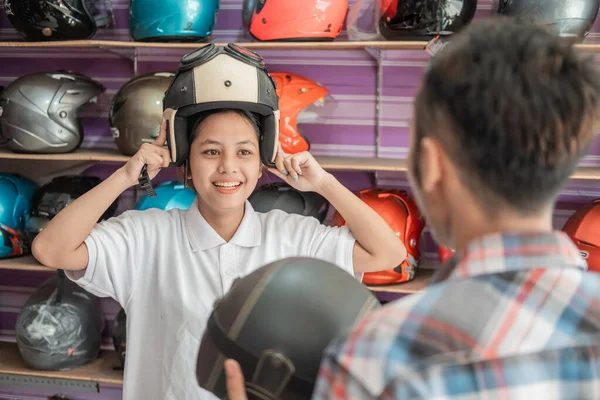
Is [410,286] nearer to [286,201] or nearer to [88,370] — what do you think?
[286,201]

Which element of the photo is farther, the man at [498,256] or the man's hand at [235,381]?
the man's hand at [235,381]

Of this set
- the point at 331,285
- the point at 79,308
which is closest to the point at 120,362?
the point at 79,308

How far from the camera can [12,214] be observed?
2859 millimetres

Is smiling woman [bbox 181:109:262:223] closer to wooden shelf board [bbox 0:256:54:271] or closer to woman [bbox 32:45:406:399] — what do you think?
woman [bbox 32:45:406:399]

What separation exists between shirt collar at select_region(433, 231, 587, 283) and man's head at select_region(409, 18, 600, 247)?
3cm

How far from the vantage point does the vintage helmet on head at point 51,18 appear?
2734 millimetres

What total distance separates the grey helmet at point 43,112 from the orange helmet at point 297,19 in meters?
0.90

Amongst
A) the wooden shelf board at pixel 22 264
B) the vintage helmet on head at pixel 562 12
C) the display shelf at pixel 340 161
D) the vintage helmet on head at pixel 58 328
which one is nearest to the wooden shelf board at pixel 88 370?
the vintage helmet on head at pixel 58 328

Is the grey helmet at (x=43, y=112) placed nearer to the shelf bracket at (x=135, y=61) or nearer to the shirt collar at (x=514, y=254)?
the shelf bracket at (x=135, y=61)

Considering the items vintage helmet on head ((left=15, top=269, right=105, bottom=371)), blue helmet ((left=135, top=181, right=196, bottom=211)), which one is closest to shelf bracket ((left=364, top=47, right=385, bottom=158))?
blue helmet ((left=135, top=181, right=196, bottom=211))

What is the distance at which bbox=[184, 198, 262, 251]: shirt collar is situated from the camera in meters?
1.56

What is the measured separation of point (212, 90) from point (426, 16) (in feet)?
4.33

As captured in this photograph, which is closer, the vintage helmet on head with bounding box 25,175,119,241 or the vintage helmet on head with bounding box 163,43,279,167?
the vintage helmet on head with bounding box 163,43,279,167

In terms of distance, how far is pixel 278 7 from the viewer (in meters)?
2.62
